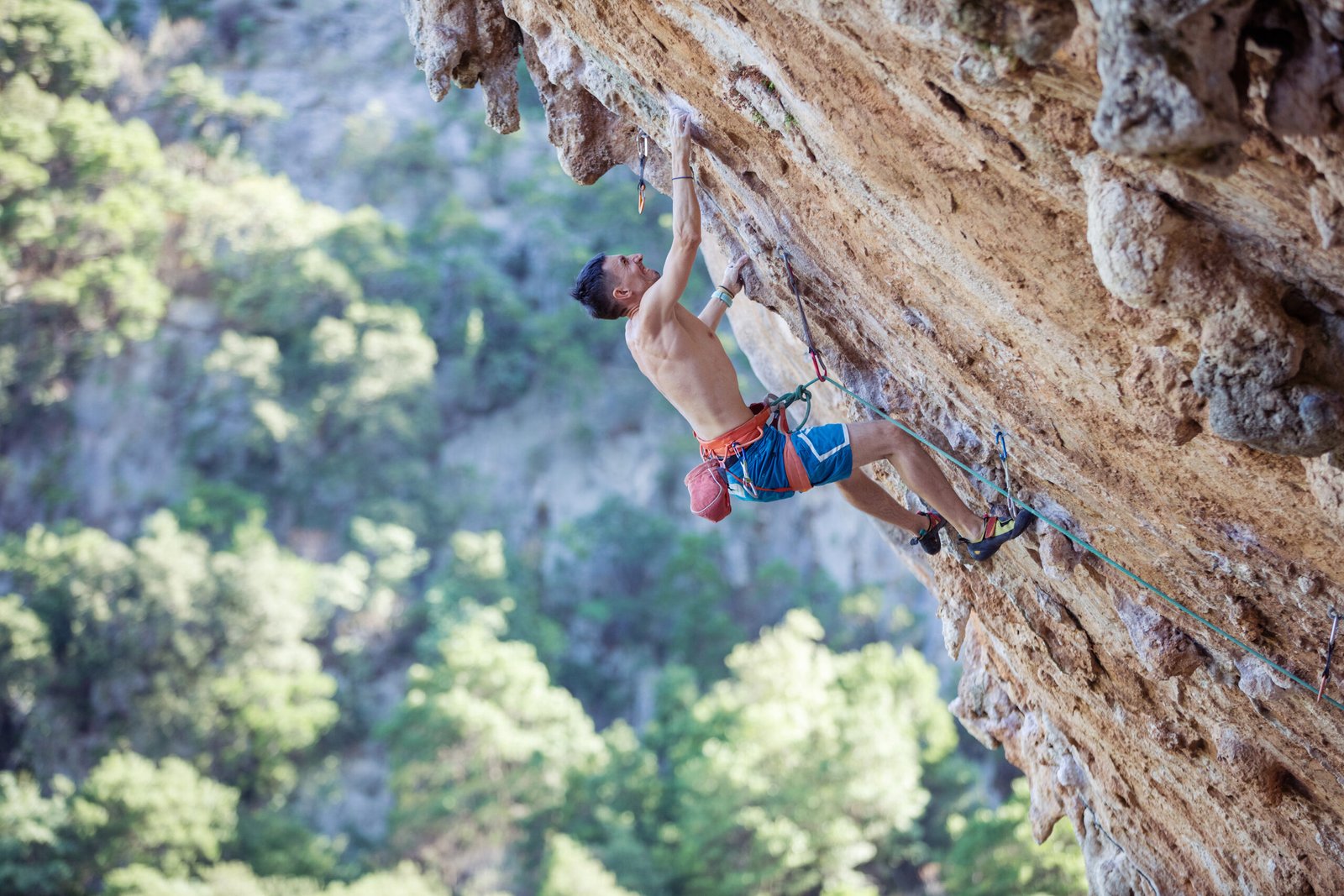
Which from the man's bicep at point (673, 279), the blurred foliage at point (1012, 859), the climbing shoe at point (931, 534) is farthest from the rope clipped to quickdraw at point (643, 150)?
the blurred foliage at point (1012, 859)

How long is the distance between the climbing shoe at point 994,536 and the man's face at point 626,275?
1389 millimetres

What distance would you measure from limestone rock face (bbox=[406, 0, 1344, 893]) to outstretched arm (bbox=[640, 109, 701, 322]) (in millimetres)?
175

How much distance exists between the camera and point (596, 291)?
378 centimetres

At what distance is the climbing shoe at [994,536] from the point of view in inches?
146

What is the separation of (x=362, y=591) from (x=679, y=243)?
19.4 m

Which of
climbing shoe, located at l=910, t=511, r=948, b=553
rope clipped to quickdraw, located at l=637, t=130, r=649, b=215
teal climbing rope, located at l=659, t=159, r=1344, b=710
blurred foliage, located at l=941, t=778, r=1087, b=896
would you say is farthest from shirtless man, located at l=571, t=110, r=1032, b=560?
blurred foliage, located at l=941, t=778, r=1087, b=896

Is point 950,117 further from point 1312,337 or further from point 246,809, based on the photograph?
point 246,809

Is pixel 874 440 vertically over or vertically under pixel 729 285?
under

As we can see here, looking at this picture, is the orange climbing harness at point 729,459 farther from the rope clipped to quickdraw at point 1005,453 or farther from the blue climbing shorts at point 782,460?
the rope clipped to quickdraw at point 1005,453

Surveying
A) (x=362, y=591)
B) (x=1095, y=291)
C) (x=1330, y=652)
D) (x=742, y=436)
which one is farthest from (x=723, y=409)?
(x=362, y=591)

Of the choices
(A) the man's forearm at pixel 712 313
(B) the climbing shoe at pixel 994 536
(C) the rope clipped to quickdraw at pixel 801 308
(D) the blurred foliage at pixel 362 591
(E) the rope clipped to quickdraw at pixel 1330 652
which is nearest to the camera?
(E) the rope clipped to quickdraw at pixel 1330 652

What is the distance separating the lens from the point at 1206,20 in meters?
1.74

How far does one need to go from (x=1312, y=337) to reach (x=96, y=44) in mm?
26397

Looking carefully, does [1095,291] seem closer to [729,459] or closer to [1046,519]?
[1046,519]
